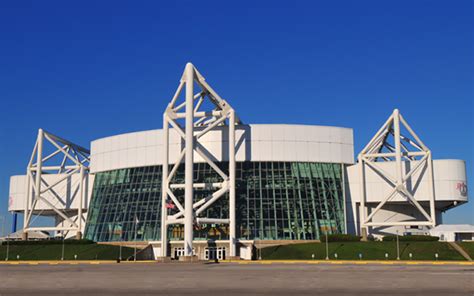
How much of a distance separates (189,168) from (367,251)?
2361 cm

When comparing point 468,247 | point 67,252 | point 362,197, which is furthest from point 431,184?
point 67,252

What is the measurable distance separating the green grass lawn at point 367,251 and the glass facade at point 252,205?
6.40 meters

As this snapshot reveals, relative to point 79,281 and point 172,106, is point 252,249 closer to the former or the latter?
point 172,106

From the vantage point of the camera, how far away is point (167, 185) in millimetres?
71250

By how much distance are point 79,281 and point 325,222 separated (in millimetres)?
48382

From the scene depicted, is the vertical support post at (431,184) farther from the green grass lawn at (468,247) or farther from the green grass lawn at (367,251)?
the green grass lawn at (367,251)

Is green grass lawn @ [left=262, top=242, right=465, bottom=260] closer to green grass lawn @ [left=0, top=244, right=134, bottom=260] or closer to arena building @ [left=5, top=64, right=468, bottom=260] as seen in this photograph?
arena building @ [left=5, top=64, right=468, bottom=260]

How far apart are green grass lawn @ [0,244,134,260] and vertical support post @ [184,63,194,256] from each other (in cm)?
965

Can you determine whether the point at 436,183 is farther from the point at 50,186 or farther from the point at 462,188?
the point at 50,186

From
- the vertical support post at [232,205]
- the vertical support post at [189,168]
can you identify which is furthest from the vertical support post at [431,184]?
the vertical support post at [189,168]

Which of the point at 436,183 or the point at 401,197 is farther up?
the point at 436,183

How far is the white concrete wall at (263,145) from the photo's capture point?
78.6 meters

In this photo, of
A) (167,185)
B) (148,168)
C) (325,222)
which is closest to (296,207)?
(325,222)

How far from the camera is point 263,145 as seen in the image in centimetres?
7875
